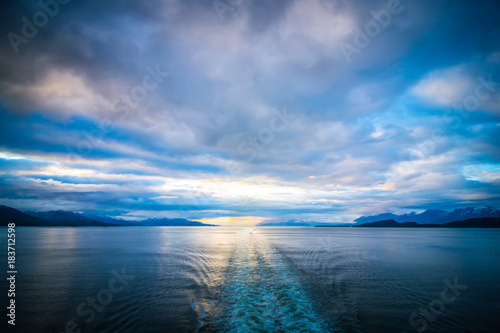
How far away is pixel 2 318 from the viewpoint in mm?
11070

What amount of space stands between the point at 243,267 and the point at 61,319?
52.3ft

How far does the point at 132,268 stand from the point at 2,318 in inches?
500

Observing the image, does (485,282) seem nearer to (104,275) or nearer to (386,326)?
(386,326)

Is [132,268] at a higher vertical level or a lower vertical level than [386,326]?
lower

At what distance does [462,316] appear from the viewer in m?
11.7

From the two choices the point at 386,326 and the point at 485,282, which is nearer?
the point at 386,326

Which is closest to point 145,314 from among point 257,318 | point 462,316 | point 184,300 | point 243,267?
point 184,300

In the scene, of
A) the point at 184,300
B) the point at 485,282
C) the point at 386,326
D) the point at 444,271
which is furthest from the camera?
the point at 444,271

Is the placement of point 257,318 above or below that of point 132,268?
above

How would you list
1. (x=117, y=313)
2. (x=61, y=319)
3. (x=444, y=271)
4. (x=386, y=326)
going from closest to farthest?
(x=386, y=326)
(x=61, y=319)
(x=117, y=313)
(x=444, y=271)

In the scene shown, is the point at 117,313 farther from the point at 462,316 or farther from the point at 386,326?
the point at 462,316

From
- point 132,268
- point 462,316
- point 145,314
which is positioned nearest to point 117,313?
point 145,314

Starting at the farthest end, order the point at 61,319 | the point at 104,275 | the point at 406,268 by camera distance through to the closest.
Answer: the point at 406,268
the point at 104,275
the point at 61,319

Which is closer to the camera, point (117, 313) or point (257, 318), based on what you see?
point (257, 318)
